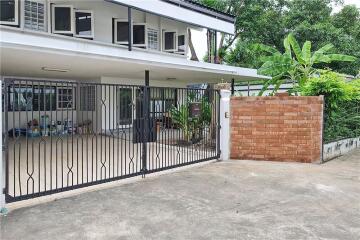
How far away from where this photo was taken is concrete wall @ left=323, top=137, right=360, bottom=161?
9.40 meters

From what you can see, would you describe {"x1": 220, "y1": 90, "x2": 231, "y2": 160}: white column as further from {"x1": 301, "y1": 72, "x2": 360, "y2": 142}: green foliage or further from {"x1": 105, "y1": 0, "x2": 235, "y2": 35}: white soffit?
A: {"x1": 105, "y1": 0, "x2": 235, "y2": 35}: white soffit

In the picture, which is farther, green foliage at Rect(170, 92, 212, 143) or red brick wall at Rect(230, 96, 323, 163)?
green foliage at Rect(170, 92, 212, 143)

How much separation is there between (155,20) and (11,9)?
690 centimetres

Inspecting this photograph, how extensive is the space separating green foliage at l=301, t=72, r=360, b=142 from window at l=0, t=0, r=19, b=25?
9.16 meters

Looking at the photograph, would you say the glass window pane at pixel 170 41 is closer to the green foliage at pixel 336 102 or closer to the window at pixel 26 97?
the window at pixel 26 97

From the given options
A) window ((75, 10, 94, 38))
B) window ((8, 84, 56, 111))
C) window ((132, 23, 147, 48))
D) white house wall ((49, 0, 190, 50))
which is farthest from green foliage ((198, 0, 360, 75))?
window ((8, 84, 56, 111))

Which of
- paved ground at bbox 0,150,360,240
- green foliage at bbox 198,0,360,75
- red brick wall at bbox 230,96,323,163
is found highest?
green foliage at bbox 198,0,360,75

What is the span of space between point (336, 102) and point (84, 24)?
9441 millimetres

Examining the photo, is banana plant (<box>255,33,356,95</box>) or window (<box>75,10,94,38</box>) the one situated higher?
window (<box>75,10,94,38</box>)

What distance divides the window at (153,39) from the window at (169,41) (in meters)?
0.44

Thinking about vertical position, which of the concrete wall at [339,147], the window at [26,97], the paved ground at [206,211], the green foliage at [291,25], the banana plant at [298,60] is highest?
the green foliage at [291,25]

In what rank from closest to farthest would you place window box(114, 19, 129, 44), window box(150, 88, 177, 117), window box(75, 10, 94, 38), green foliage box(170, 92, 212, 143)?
window box(150, 88, 177, 117) < green foliage box(170, 92, 212, 143) < window box(75, 10, 94, 38) < window box(114, 19, 129, 44)

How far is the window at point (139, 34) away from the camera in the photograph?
14.5 metres

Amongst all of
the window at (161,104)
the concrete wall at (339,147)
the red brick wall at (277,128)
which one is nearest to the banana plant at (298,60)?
the concrete wall at (339,147)
